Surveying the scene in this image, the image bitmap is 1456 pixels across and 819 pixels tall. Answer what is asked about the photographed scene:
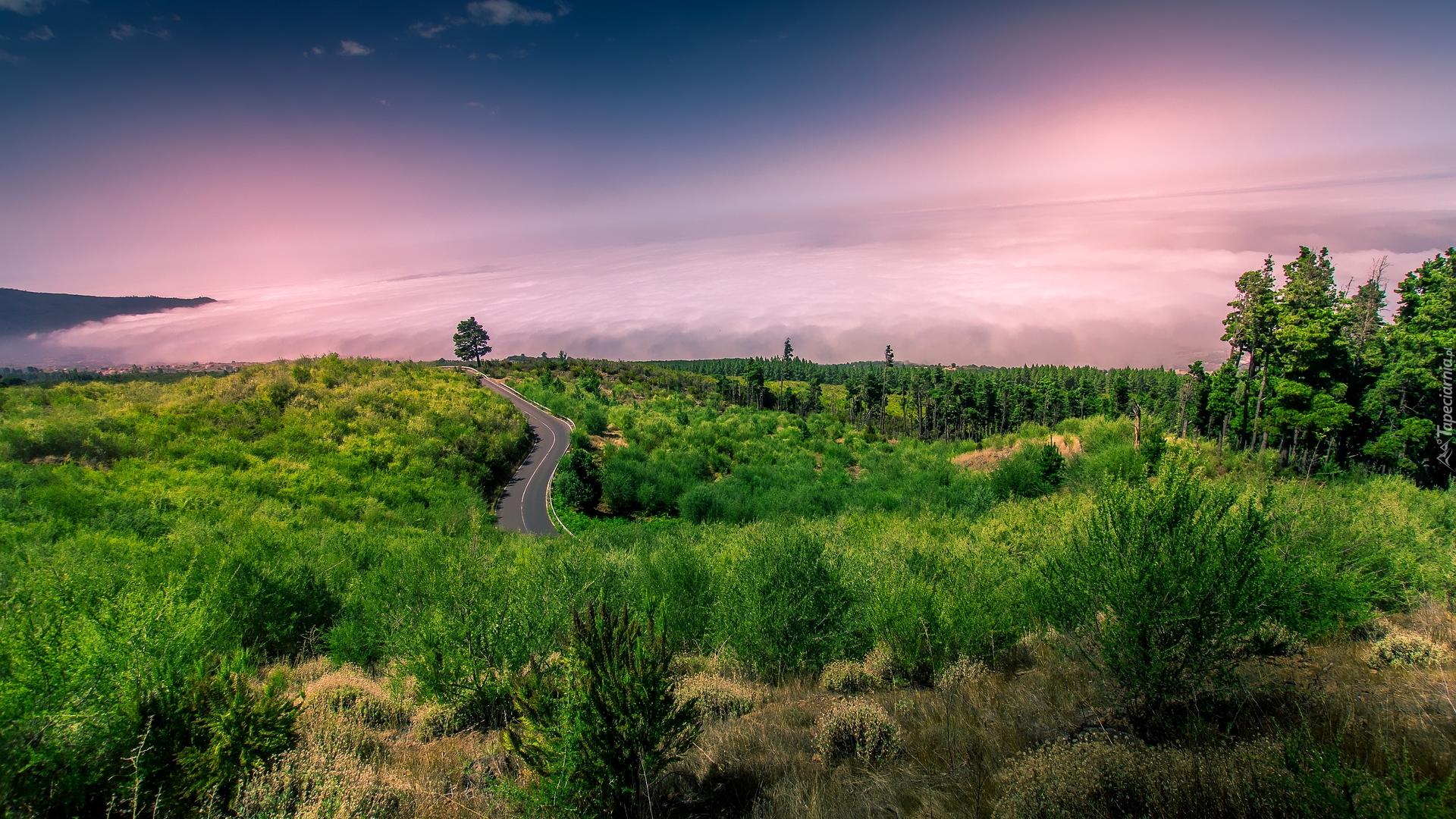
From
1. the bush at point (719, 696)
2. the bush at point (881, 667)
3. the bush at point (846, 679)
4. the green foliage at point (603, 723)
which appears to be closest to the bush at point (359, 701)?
the green foliage at point (603, 723)

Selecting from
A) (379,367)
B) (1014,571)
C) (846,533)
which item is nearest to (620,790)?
(1014,571)

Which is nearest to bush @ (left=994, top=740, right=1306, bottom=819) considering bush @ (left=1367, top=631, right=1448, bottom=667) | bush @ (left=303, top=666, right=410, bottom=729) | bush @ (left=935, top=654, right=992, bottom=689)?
bush @ (left=935, top=654, right=992, bottom=689)

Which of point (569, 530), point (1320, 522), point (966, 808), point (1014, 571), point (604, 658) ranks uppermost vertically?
point (604, 658)

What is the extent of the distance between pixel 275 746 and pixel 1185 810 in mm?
8590

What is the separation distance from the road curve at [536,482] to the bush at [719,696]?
875 inches

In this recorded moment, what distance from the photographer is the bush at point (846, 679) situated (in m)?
9.56

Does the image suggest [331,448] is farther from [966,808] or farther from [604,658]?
[966,808]

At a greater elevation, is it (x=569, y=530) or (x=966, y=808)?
(x=966, y=808)

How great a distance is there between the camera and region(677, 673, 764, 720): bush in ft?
27.0

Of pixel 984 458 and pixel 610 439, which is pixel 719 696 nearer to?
pixel 984 458

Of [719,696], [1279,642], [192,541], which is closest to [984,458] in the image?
[1279,642]

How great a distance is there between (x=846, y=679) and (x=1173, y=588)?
18.4 feet

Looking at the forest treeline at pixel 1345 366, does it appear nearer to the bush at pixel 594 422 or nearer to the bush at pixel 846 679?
the bush at pixel 846 679

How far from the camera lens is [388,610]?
11.2 meters
